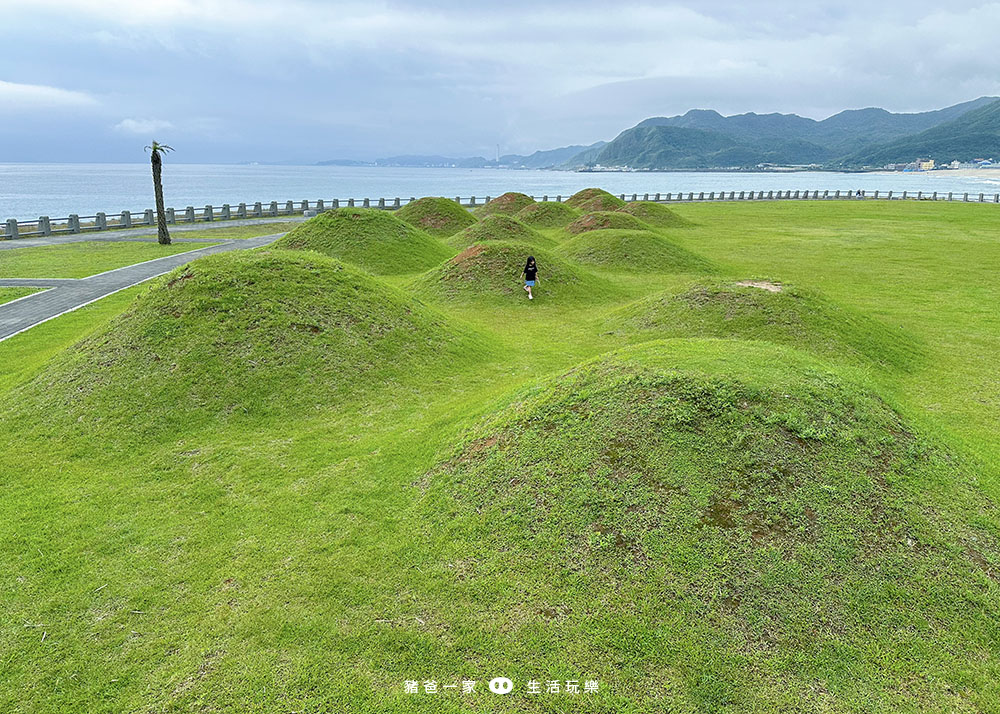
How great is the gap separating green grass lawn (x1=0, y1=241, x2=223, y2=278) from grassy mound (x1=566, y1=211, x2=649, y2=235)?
80.6ft

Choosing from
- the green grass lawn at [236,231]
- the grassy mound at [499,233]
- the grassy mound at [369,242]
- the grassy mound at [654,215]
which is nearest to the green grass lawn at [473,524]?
the grassy mound at [369,242]

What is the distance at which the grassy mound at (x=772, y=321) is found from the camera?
1661 cm

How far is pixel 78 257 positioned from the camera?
115ft

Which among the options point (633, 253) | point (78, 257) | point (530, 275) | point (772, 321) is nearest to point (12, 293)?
point (78, 257)

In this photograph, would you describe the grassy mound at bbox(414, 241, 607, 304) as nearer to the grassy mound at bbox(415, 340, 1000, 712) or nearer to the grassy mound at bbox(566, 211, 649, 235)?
the grassy mound at bbox(415, 340, 1000, 712)

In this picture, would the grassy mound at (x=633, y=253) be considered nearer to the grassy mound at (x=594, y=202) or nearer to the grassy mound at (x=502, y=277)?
the grassy mound at (x=502, y=277)

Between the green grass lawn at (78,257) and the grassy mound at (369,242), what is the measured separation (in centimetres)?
880

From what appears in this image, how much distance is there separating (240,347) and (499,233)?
2371cm

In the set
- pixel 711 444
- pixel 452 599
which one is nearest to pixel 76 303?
pixel 452 599

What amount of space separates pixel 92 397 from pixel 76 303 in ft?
43.8

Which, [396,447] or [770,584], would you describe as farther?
[396,447]

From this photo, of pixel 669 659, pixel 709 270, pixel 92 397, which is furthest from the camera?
pixel 709 270

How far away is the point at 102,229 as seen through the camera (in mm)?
47281

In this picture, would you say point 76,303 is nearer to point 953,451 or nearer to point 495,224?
point 495,224
